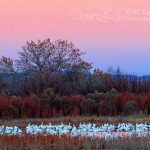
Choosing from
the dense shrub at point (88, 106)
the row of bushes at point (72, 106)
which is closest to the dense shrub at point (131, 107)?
the row of bushes at point (72, 106)

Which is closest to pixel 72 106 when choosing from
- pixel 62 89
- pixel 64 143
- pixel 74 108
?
pixel 74 108

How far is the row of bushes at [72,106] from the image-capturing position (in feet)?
87.1

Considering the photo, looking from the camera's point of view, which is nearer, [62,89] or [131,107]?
[131,107]

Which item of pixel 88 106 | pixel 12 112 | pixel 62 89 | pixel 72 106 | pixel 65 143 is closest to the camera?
pixel 65 143

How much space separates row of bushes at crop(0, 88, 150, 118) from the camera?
2656 cm

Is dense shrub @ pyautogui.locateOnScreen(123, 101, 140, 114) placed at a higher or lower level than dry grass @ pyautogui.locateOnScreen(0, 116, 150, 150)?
higher

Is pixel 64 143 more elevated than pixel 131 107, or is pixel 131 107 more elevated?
pixel 131 107

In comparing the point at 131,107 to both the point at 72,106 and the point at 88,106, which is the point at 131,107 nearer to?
the point at 88,106

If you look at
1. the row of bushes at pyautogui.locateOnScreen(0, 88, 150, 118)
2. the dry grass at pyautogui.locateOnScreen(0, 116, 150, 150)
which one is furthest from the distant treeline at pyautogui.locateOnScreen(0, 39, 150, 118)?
the dry grass at pyautogui.locateOnScreen(0, 116, 150, 150)

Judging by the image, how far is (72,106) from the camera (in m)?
28.0

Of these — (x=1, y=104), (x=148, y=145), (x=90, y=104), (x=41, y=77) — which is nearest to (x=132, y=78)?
(x=41, y=77)

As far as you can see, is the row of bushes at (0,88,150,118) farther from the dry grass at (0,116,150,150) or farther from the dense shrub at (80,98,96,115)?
the dry grass at (0,116,150,150)

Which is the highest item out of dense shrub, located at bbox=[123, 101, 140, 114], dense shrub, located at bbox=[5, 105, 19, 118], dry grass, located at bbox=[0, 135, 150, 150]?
dense shrub, located at bbox=[123, 101, 140, 114]

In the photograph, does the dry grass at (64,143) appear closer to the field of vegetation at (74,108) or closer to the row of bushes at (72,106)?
the field of vegetation at (74,108)
